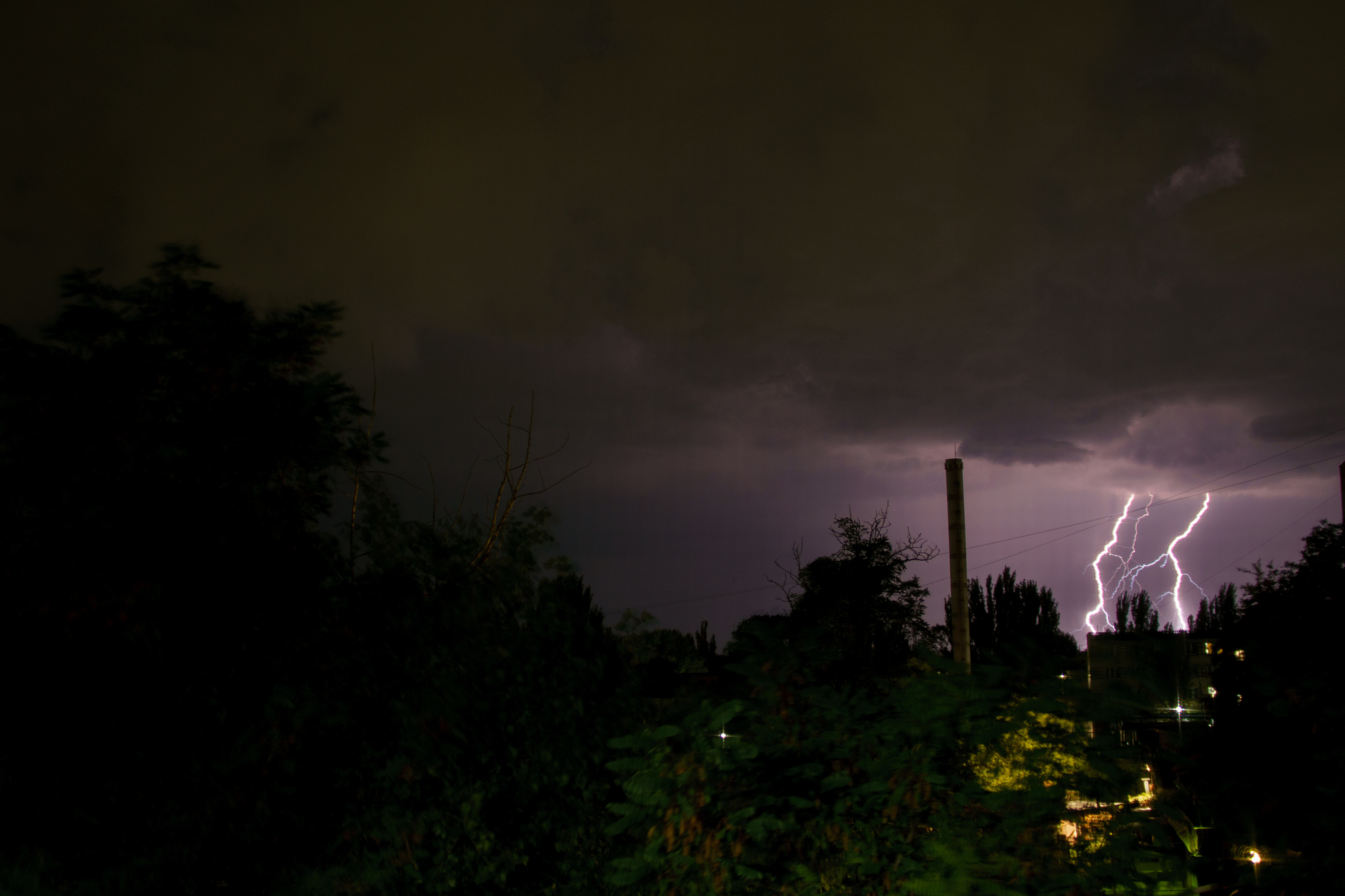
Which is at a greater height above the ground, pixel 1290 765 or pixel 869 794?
pixel 869 794

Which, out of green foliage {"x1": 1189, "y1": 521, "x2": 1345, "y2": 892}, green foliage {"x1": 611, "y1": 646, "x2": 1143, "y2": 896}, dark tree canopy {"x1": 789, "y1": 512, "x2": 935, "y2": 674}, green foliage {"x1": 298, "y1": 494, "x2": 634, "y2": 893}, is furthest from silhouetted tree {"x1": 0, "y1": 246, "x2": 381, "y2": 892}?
dark tree canopy {"x1": 789, "y1": 512, "x2": 935, "y2": 674}

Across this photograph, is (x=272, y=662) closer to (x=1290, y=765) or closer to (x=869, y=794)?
(x=869, y=794)

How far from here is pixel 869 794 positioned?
2740 millimetres

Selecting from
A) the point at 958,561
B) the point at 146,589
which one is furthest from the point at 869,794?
the point at 958,561

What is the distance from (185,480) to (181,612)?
2.55ft

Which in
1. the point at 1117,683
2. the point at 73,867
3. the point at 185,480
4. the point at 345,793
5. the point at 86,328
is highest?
the point at 86,328

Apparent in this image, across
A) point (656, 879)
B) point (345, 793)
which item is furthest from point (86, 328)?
point (656, 879)

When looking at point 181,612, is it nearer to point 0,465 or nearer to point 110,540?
point 110,540

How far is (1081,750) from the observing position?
2.40 m

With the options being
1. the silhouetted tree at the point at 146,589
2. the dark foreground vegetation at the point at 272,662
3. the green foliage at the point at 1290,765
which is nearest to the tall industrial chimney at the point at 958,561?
the green foliage at the point at 1290,765

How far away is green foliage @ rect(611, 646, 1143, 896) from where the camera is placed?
2.38m

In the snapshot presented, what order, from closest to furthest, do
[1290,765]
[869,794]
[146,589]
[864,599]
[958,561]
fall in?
[869,794] < [146,589] < [1290,765] < [958,561] < [864,599]

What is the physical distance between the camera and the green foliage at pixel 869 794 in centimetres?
238

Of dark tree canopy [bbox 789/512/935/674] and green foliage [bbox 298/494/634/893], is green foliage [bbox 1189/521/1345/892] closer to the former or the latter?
green foliage [bbox 298/494/634/893]
